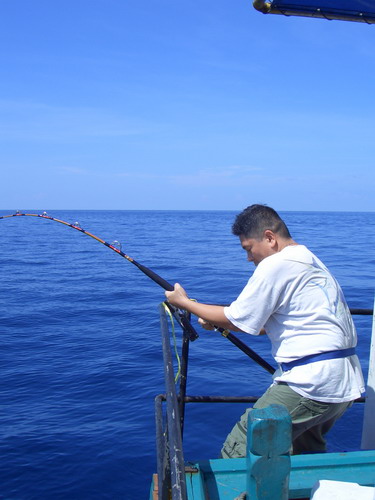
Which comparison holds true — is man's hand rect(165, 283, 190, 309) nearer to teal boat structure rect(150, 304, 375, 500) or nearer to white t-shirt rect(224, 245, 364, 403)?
teal boat structure rect(150, 304, 375, 500)

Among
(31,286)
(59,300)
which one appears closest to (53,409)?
(59,300)

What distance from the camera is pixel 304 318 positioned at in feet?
8.39

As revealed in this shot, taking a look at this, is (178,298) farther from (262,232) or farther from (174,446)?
(174,446)

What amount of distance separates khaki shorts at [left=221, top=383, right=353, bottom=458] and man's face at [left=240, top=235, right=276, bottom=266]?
0.68 meters

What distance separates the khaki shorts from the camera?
2574 millimetres

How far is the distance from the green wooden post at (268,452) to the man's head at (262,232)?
1168 mm

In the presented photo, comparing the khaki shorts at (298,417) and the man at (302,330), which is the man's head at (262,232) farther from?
the khaki shorts at (298,417)

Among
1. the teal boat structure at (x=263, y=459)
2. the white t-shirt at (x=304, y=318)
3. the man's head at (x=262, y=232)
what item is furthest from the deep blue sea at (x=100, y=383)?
the man's head at (x=262, y=232)

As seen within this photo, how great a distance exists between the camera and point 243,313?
2.59 metres

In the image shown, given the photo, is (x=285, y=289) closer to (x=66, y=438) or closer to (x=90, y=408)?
(x=66, y=438)

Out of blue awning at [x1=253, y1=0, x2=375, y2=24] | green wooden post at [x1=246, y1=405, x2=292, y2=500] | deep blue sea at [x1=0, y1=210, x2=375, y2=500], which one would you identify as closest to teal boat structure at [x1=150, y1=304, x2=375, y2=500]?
green wooden post at [x1=246, y1=405, x2=292, y2=500]

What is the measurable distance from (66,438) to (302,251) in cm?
461

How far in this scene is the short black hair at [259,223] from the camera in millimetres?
2781

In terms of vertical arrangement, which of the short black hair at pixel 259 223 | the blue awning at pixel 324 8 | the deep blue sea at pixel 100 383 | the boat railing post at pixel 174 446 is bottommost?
the deep blue sea at pixel 100 383
